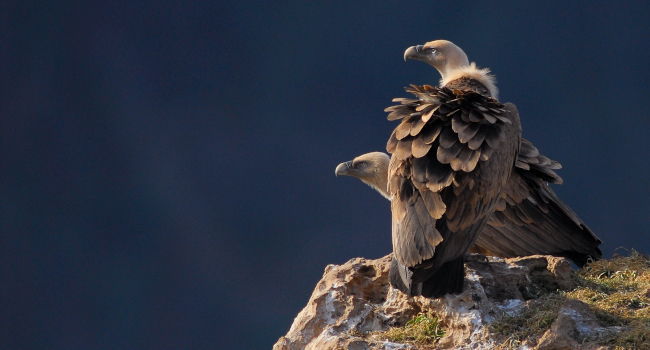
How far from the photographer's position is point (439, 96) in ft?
25.1

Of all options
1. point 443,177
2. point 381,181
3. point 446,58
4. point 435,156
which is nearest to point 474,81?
point 381,181

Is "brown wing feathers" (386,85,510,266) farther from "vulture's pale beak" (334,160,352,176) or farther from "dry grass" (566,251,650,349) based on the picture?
"vulture's pale beak" (334,160,352,176)

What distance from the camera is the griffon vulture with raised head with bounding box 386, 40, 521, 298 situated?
21.3ft

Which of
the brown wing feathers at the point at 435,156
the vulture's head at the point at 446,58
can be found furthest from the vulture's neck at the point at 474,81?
the brown wing feathers at the point at 435,156

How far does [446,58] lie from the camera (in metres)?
10.7

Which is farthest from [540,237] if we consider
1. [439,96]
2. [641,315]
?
[641,315]

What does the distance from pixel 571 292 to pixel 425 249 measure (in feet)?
3.55

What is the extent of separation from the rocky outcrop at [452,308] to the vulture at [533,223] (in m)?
1.71

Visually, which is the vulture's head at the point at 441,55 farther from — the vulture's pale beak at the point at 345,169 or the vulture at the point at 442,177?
the vulture at the point at 442,177

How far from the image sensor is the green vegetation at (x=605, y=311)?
19.4 feet

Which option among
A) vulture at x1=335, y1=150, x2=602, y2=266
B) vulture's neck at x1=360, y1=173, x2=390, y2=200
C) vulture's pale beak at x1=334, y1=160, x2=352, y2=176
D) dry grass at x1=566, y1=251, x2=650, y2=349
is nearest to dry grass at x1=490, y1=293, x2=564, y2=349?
dry grass at x1=566, y1=251, x2=650, y2=349

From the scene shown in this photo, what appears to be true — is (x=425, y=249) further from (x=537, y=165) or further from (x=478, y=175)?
(x=537, y=165)

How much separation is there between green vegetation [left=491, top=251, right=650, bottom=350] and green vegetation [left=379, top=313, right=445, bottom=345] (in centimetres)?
38

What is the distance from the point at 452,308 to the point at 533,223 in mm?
2701
